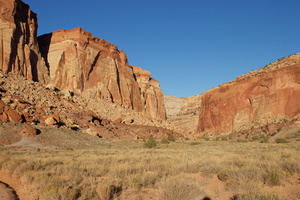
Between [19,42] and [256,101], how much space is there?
41.2 m

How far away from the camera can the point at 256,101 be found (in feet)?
152

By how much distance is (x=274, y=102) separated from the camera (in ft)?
139

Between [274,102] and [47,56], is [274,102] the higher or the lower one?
the lower one

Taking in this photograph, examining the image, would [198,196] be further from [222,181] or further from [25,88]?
[25,88]

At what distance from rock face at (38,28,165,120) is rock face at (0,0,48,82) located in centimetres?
401

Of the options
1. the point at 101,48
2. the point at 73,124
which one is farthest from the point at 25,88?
the point at 101,48

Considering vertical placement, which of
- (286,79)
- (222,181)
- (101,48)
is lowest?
(222,181)

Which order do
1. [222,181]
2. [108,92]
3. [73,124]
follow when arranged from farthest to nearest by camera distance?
[108,92], [73,124], [222,181]

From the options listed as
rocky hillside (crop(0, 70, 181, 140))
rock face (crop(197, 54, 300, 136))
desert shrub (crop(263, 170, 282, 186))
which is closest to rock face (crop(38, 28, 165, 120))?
rocky hillside (crop(0, 70, 181, 140))

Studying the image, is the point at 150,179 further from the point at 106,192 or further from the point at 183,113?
the point at 183,113

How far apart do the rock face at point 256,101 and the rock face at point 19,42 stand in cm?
3693

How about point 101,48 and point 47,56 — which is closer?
point 47,56

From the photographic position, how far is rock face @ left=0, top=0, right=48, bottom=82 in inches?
1284

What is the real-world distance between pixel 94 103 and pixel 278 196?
1601 inches
